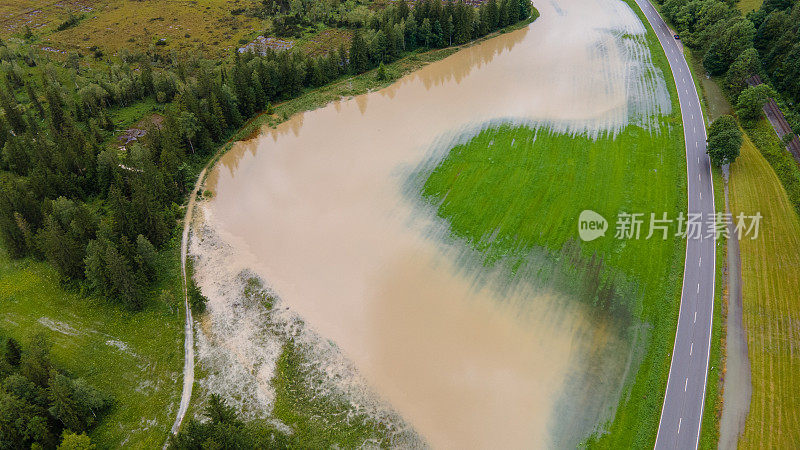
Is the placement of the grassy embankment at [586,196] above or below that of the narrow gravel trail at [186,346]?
above

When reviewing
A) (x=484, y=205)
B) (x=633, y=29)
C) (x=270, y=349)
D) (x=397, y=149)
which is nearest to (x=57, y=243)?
(x=270, y=349)

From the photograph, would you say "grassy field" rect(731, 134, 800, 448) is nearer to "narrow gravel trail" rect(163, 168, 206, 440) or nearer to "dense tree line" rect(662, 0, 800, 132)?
"dense tree line" rect(662, 0, 800, 132)

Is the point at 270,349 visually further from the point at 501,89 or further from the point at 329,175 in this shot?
the point at 501,89

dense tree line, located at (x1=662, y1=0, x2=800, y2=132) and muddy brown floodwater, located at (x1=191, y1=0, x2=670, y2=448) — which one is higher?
dense tree line, located at (x1=662, y1=0, x2=800, y2=132)

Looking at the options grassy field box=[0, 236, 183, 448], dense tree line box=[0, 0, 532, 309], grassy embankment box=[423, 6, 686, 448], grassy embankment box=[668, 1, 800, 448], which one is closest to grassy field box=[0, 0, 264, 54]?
dense tree line box=[0, 0, 532, 309]

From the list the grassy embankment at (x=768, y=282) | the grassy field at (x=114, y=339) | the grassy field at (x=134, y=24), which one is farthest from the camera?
the grassy field at (x=134, y=24)

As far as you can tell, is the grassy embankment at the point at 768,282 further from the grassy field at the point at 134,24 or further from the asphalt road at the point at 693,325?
the grassy field at the point at 134,24

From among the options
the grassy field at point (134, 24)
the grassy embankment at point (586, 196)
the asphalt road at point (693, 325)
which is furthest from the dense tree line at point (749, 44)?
the grassy field at point (134, 24)
